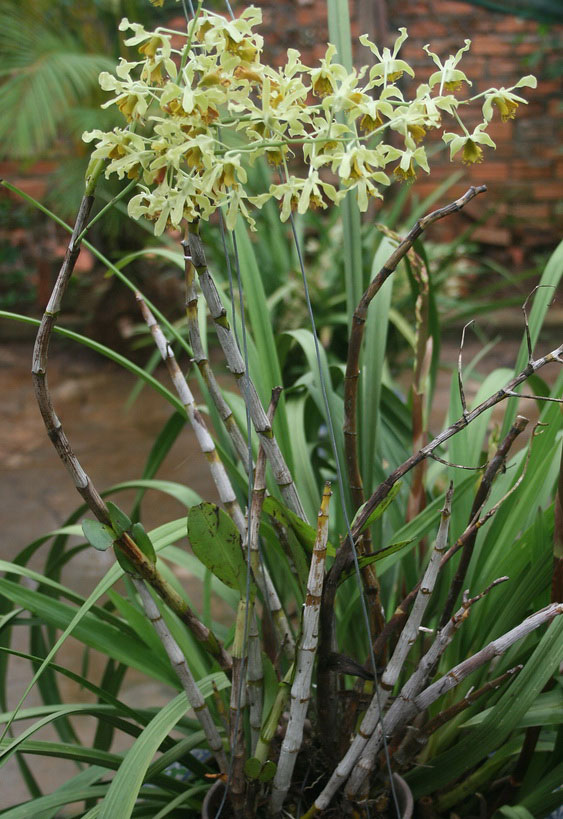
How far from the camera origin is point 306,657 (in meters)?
0.60

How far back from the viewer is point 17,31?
8.59 feet

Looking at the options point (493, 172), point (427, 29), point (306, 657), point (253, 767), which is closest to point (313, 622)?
point (306, 657)

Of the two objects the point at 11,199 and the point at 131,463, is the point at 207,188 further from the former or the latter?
the point at 11,199

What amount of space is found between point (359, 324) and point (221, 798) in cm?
41

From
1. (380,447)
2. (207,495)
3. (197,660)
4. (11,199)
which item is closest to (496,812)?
(197,660)

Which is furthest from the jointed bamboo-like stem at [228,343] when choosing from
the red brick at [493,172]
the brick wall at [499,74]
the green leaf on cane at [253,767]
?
the red brick at [493,172]

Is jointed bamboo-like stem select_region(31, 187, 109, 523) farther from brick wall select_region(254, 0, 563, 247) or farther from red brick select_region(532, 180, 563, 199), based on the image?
red brick select_region(532, 180, 563, 199)

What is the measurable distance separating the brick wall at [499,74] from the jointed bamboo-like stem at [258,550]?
3429 millimetres

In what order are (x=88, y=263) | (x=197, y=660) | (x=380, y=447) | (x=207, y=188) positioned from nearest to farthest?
(x=207, y=188)
(x=197, y=660)
(x=380, y=447)
(x=88, y=263)

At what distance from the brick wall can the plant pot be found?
3478mm

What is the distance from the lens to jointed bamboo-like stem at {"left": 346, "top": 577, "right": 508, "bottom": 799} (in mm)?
619

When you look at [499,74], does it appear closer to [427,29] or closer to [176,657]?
[427,29]

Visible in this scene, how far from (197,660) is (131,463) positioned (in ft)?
6.01

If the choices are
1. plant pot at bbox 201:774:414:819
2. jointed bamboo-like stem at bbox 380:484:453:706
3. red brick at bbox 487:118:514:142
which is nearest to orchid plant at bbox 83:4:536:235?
jointed bamboo-like stem at bbox 380:484:453:706
